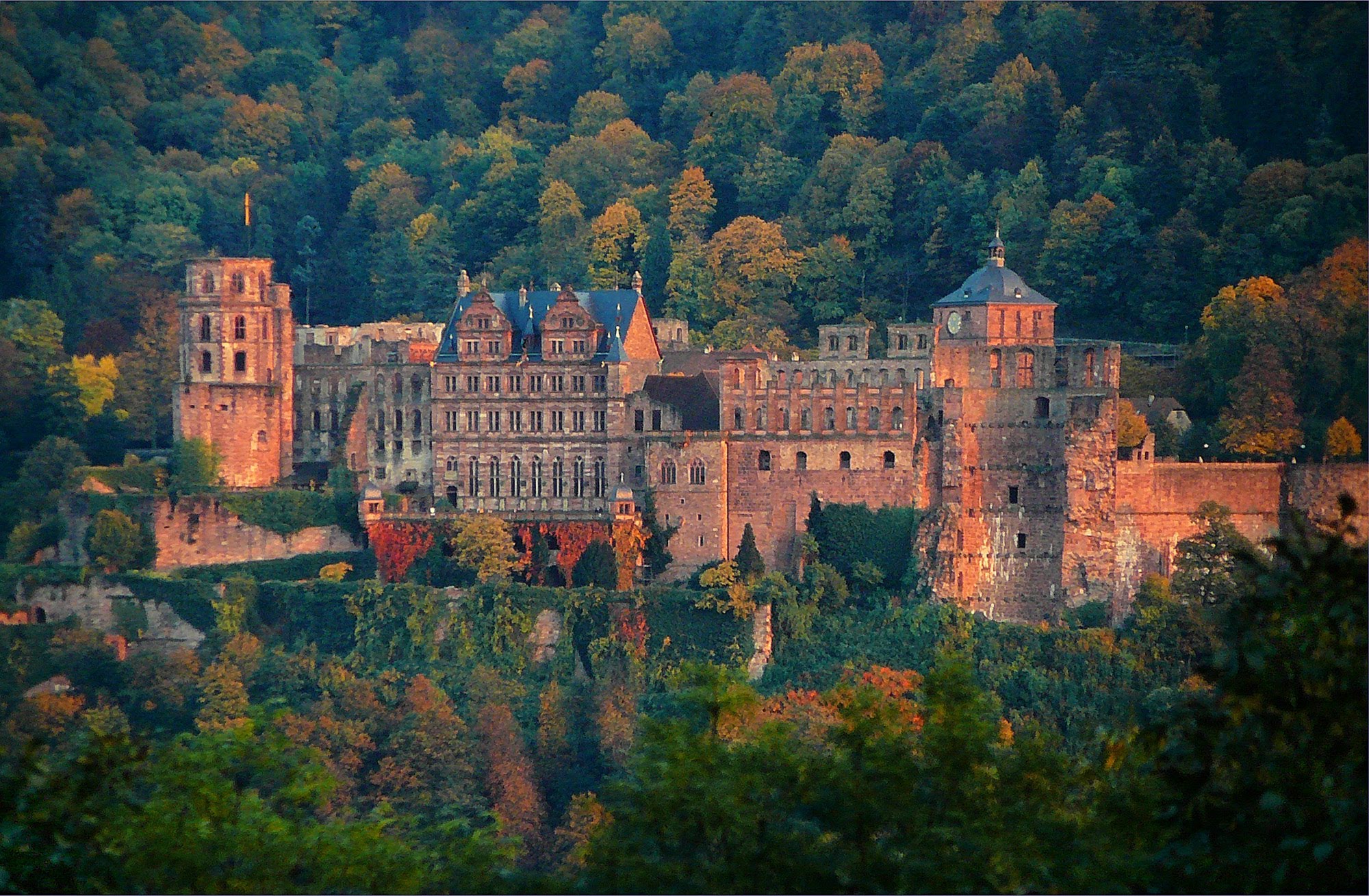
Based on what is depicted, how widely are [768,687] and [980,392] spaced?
8328mm

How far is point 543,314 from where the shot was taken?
223 ft

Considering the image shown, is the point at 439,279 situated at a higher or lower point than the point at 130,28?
lower

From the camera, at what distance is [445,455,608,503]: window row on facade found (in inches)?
2586

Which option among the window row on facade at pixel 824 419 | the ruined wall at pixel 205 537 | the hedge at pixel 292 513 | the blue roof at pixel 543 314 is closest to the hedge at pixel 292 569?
the ruined wall at pixel 205 537

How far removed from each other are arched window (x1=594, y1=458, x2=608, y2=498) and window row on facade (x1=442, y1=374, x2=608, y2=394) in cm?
178

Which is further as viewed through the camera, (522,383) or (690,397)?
(522,383)

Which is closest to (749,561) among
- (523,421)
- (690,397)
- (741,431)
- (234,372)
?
(741,431)

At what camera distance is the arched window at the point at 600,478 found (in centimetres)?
6544

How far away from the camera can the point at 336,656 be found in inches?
2496

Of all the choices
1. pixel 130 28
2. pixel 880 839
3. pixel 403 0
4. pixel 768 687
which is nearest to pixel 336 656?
pixel 768 687

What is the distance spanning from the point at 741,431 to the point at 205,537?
1449 cm

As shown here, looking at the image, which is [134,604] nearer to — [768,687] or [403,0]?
[768,687]

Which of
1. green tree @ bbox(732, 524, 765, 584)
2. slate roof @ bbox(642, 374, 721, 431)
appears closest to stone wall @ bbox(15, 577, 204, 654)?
slate roof @ bbox(642, 374, 721, 431)

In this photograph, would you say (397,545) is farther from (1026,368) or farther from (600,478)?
(1026,368)
